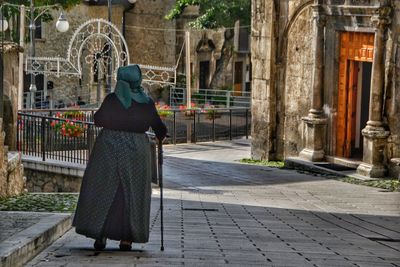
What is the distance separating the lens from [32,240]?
28.7 ft

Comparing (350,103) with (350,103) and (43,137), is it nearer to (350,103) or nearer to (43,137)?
(350,103)

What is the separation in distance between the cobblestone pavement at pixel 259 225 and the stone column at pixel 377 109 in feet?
2.57

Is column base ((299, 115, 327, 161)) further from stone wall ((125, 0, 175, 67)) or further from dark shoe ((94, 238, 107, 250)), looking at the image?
stone wall ((125, 0, 175, 67))

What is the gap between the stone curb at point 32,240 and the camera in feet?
26.3

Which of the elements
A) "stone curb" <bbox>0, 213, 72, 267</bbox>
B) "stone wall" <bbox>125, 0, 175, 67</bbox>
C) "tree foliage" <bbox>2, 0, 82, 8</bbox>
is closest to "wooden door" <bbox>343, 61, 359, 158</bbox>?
"stone curb" <bbox>0, 213, 72, 267</bbox>

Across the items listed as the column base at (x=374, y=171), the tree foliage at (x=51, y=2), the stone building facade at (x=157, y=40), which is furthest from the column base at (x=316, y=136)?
the stone building facade at (x=157, y=40)

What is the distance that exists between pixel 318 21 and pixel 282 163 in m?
3.45

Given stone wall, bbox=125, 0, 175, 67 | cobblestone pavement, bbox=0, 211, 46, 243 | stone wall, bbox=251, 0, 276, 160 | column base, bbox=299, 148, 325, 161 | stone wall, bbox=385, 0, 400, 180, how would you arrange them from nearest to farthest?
cobblestone pavement, bbox=0, 211, 46, 243 → stone wall, bbox=385, 0, 400, 180 → column base, bbox=299, 148, 325, 161 → stone wall, bbox=251, 0, 276, 160 → stone wall, bbox=125, 0, 175, 67

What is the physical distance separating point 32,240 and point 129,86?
1.56m

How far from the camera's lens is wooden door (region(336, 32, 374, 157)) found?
20.9 metres

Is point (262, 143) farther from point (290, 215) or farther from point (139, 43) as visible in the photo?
point (139, 43)

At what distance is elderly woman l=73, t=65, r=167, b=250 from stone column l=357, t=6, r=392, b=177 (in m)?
10.3

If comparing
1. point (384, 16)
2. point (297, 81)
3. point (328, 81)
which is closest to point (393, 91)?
point (384, 16)

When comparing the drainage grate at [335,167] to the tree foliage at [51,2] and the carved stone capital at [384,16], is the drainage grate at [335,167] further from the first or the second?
the tree foliage at [51,2]
